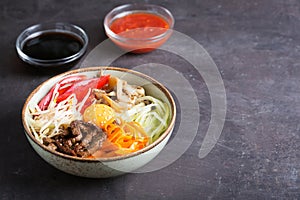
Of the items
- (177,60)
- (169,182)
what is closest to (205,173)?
(169,182)

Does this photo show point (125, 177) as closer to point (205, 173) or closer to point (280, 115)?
point (205, 173)

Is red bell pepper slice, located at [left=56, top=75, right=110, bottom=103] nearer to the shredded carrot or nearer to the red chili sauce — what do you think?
the shredded carrot

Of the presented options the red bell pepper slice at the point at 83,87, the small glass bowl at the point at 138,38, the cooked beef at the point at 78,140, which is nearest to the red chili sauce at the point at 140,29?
the small glass bowl at the point at 138,38

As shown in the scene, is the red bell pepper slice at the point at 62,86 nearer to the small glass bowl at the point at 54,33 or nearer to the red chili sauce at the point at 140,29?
the small glass bowl at the point at 54,33

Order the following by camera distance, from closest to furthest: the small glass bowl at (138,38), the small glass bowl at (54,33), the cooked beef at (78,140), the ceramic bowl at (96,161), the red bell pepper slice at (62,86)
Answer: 1. the ceramic bowl at (96,161)
2. the cooked beef at (78,140)
3. the red bell pepper slice at (62,86)
4. the small glass bowl at (54,33)
5. the small glass bowl at (138,38)

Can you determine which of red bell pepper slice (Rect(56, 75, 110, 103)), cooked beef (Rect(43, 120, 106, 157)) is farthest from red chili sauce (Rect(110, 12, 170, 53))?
cooked beef (Rect(43, 120, 106, 157))
